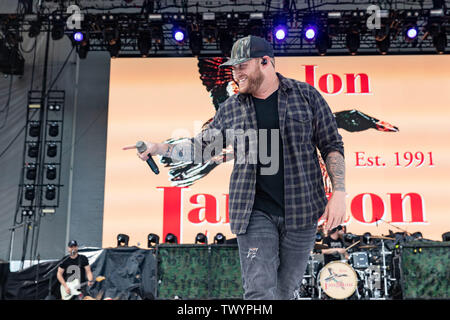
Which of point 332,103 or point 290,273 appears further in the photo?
point 332,103

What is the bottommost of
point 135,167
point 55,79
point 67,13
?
point 135,167

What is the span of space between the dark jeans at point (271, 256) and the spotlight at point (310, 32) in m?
7.92

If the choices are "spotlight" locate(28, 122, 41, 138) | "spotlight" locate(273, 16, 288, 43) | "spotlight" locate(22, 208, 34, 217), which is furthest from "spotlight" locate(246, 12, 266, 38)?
"spotlight" locate(22, 208, 34, 217)

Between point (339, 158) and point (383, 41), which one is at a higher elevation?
point (383, 41)

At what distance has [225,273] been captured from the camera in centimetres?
663

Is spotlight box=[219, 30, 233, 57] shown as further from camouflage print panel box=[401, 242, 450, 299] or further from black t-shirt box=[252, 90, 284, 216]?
black t-shirt box=[252, 90, 284, 216]

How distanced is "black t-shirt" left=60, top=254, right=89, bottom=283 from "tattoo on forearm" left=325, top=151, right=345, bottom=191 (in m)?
6.58

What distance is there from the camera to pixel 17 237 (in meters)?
10.1

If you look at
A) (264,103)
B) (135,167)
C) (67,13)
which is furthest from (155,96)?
(264,103)

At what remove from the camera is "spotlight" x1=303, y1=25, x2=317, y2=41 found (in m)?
9.49

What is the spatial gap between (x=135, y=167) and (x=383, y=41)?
5.56 meters

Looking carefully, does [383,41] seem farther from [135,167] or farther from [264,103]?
[264,103]

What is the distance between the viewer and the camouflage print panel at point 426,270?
6363mm

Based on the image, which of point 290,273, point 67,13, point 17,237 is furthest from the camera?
point 17,237
